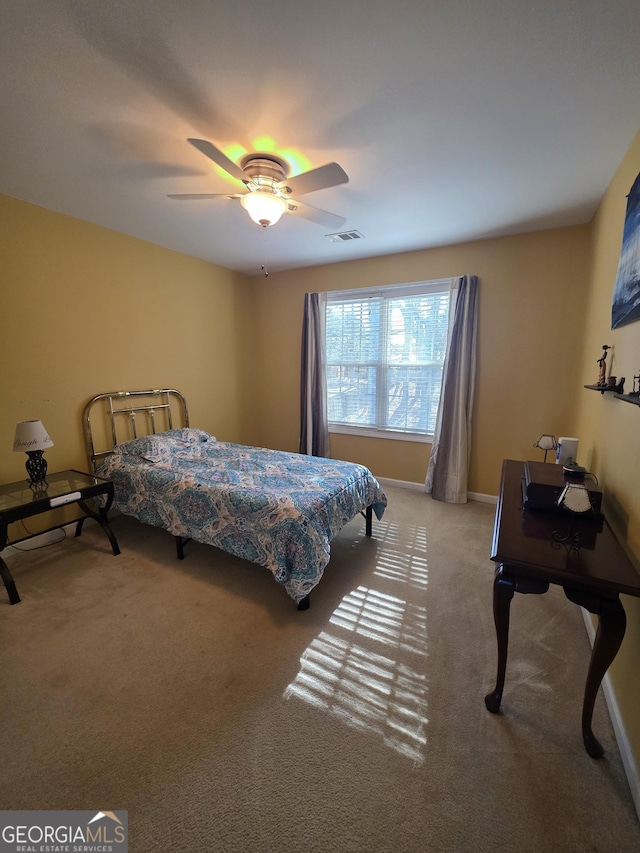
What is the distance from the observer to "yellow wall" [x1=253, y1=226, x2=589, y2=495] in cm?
297

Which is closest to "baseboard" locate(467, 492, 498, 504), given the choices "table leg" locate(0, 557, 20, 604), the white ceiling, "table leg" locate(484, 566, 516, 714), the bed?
the bed

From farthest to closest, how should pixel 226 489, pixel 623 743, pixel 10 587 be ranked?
pixel 226 489
pixel 10 587
pixel 623 743

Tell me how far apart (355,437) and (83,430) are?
285 cm

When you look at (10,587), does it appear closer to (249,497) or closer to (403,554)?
(249,497)

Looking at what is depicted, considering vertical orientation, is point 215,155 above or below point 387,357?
above

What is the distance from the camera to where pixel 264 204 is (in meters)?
1.86

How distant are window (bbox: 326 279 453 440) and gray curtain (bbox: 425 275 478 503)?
0.17 metres

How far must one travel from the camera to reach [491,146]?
5.98 ft

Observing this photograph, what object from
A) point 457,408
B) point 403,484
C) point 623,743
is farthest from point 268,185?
point 403,484

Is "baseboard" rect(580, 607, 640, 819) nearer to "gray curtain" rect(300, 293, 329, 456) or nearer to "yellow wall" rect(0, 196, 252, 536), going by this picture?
"gray curtain" rect(300, 293, 329, 456)

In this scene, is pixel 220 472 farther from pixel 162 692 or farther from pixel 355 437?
pixel 355 437

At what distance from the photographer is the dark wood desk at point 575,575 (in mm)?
1119

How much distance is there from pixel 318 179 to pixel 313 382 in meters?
2.63

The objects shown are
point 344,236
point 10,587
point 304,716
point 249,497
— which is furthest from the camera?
point 344,236
